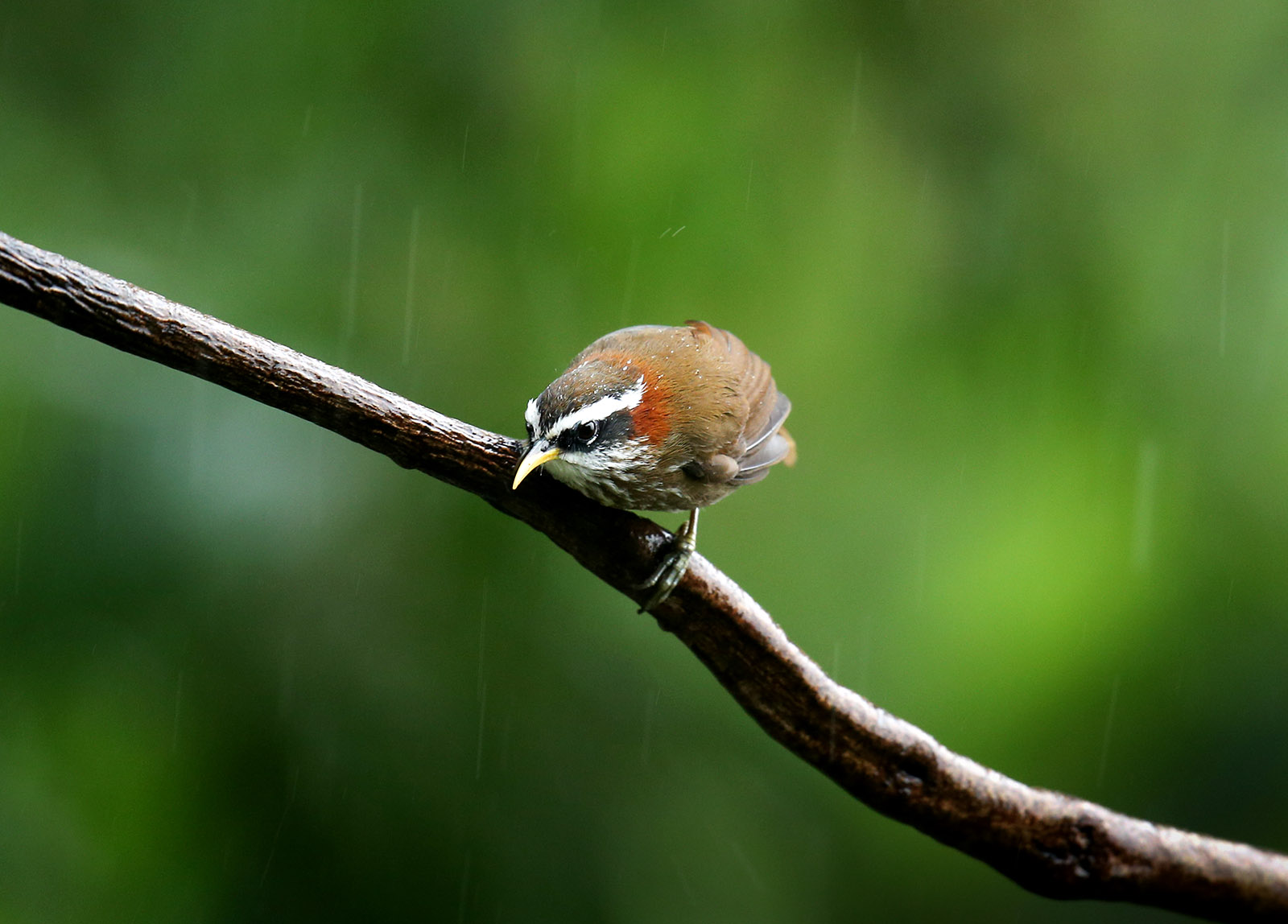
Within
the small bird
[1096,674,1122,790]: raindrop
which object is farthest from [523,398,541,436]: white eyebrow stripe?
[1096,674,1122,790]: raindrop

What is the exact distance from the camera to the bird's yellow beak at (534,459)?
164 centimetres

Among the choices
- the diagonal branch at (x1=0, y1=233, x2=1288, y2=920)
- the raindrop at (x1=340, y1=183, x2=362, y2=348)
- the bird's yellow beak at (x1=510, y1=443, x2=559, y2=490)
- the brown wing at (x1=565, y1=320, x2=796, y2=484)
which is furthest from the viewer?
the raindrop at (x1=340, y1=183, x2=362, y2=348)

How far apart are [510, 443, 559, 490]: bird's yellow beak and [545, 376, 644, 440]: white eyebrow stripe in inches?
0.9

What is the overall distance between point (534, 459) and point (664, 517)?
62.0 inches

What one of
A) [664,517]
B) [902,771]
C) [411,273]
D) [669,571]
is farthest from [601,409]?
[664,517]

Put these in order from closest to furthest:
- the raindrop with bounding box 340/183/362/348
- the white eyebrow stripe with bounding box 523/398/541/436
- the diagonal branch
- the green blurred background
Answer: the white eyebrow stripe with bounding box 523/398/541/436 → the diagonal branch → the green blurred background → the raindrop with bounding box 340/183/362/348

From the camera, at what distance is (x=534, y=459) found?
5.49 feet

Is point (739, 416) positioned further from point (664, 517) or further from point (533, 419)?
point (664, 517)

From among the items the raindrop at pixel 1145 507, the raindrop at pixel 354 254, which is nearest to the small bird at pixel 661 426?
the raindrop at pixel 354 254

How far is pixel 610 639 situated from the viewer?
2.82 m

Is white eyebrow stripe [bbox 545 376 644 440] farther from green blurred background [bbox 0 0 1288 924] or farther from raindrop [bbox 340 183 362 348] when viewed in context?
raindrop [bbox 340 183 362 348]

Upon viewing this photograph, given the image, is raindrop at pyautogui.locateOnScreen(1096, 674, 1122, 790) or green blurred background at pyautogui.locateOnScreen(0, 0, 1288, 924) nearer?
green blurred background at pyautogui.locateOnScreen(0, 0, 1288, 924)

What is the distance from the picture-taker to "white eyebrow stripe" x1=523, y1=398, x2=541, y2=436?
175 cm

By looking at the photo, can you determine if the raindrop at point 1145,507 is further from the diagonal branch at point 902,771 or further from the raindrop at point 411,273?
the raindrop at point 411,273
